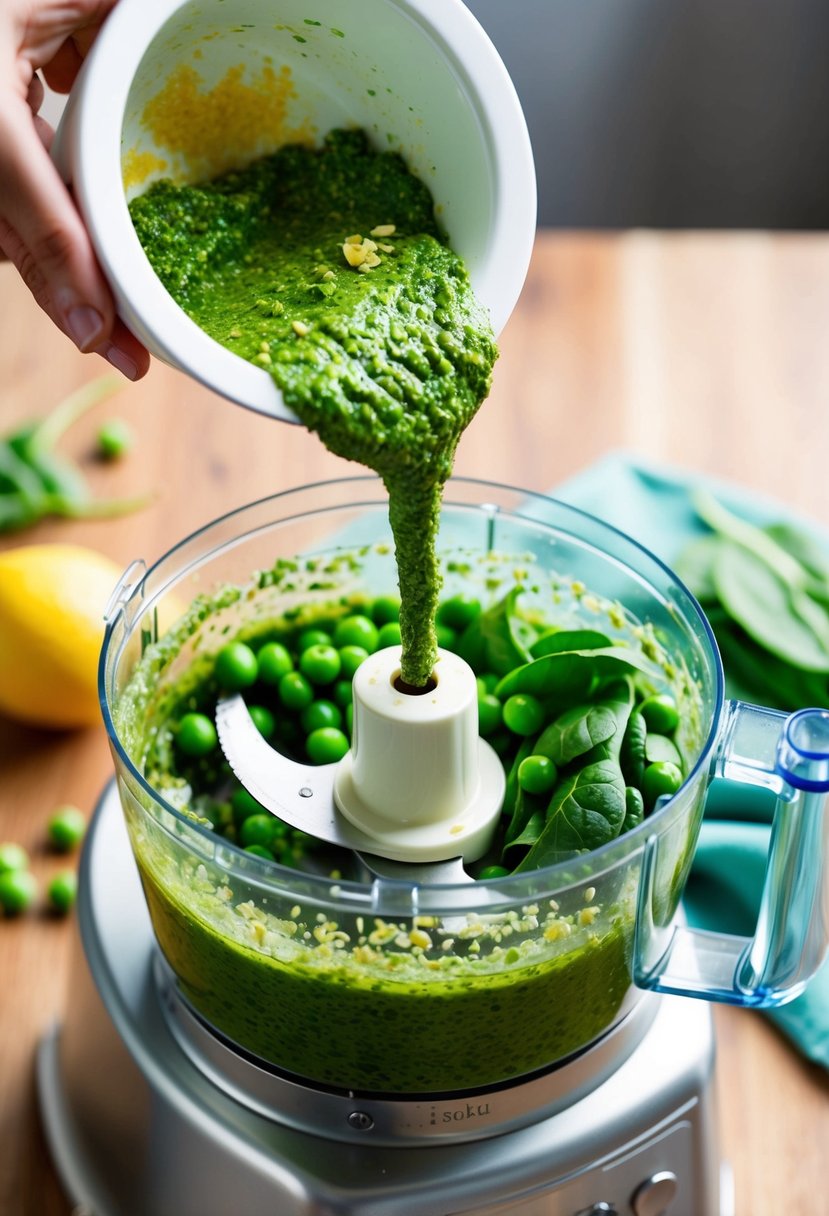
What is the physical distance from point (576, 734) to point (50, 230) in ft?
1.44

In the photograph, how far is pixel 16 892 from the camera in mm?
1180

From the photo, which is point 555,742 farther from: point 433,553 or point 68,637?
point 68,637

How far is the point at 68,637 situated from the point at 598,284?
947 millimetres

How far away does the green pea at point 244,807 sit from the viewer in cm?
93

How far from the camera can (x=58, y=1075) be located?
1.07 meters

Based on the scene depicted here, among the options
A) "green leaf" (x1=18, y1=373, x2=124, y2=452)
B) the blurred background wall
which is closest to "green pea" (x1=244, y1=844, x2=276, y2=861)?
"green leaf" (x1=18, y1=373, x2=124, y2=452)

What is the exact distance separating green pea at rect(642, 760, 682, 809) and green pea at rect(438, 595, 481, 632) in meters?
0.22

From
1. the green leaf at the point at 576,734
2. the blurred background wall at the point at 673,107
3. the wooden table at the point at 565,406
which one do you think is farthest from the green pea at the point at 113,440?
the blurred background wall at the point at 673,107

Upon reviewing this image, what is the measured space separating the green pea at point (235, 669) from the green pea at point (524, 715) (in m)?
0.20

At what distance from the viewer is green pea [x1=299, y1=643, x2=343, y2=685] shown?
1.00m

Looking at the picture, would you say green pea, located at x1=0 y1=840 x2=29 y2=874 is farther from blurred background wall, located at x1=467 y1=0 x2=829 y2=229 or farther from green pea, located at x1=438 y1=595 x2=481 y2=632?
blurred background wall, located at x1=467 y1=0 x2=829 y2=229

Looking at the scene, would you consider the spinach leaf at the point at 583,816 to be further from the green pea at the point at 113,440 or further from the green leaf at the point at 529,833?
the green pea at the point at 113,440

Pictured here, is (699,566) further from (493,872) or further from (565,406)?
(493,872)

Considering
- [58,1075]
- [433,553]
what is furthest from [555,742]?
[58,1075]
